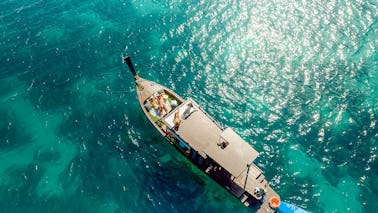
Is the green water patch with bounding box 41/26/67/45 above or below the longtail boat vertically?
below

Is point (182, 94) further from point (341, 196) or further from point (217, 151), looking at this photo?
point (341, 196)

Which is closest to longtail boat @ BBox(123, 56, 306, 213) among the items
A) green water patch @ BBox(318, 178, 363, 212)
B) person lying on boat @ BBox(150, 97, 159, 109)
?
person lying on boat @ BBox(150, 97, 159, 109)

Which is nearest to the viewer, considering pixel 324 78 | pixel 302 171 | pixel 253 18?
pixel 302 171

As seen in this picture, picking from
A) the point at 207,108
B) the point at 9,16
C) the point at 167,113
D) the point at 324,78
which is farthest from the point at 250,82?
the point at 9,16

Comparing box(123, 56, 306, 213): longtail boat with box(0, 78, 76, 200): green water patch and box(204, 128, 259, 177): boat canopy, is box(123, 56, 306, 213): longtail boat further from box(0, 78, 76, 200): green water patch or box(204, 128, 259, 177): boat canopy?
box(0, 78, 76, 200): green water patch

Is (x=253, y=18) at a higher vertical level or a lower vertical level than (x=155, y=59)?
higher

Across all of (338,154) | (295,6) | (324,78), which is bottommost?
(338,154)

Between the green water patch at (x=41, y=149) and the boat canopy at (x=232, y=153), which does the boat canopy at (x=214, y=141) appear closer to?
the boat canopy at (x=232, y=153)

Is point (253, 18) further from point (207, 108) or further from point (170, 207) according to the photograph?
point (170, 207)
